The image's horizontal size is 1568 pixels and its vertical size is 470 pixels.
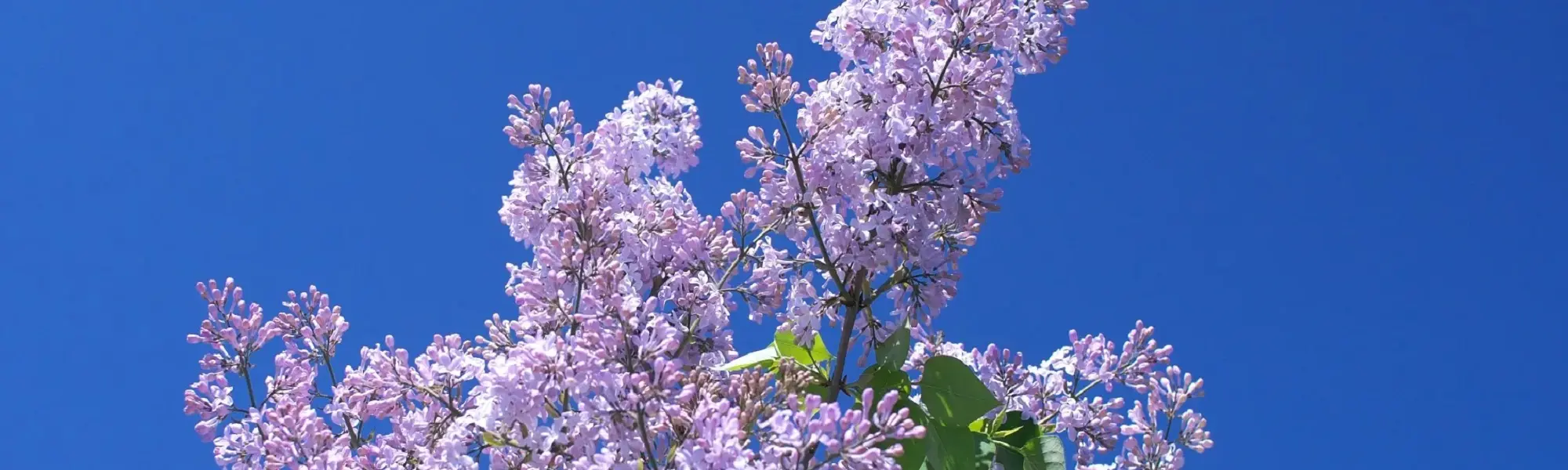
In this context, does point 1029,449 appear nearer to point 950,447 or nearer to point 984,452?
point 984,452

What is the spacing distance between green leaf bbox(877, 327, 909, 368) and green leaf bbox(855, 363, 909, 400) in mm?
11

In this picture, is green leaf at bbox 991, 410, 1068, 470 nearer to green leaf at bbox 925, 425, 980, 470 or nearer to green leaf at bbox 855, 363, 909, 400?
green leaf at bbox 925, 425, 980, 470

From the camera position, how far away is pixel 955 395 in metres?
2.92

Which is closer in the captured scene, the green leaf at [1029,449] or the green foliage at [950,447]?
the green foliage at [950,447]

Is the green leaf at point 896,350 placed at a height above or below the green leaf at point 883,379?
above

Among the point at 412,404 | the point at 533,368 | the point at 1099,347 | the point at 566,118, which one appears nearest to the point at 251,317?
the point at 412,404

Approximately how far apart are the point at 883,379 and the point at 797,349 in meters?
0.23

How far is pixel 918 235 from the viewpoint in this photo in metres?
2.75

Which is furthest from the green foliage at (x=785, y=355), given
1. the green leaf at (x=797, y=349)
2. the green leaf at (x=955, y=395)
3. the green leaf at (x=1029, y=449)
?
the green leaf at (x=1029, y=449)

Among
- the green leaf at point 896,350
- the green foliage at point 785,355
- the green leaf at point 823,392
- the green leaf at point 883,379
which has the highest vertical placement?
the green foliage at point 785,355

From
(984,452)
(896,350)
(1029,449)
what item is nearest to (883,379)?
(896,350)

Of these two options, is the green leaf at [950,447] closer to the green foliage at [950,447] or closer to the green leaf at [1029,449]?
the green foliage at [950,447]

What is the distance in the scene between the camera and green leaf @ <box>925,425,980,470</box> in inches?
112

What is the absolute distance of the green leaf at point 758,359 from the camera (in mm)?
2969
